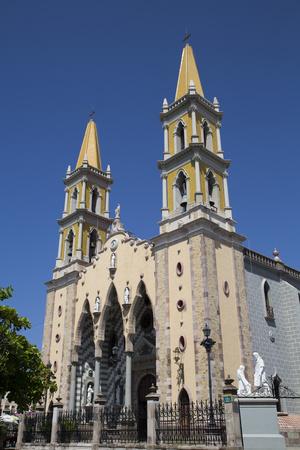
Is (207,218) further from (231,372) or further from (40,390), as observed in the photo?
(40,390)

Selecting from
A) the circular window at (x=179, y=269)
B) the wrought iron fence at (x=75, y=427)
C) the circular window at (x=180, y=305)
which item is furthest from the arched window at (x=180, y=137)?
the wrought iron fence at (x=75, y=427)

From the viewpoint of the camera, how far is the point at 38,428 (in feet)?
67.4

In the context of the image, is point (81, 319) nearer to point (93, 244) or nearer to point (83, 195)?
point (93, 244)

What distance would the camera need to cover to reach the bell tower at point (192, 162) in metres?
26.6

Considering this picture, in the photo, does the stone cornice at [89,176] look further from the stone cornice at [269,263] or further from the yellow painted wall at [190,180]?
the stone cornice at [269,263]

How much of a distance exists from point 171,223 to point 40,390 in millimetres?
11403

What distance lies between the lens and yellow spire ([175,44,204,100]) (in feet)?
102

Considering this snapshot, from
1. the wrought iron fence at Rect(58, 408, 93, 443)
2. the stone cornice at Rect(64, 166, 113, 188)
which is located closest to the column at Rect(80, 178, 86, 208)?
the stone cornice at Rect(64, 166, 113, 188)

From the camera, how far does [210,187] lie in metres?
28.2

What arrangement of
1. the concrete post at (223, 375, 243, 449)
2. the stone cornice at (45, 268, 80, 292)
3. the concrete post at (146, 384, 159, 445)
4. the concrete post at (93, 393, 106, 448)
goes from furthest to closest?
the stone cornice at (45, 268, 80, 292) → the concrete post at (93, 393, 106, 448) → the concrete post at (146, 384, 159, 445) → the concrete post at (223, 375, 243, 449)

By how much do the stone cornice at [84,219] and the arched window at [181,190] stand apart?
9.71 metres

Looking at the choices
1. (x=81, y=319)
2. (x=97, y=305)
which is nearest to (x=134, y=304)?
(x=97, y=305)

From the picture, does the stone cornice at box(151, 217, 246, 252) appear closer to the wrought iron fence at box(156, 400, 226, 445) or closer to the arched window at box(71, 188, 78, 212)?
the wrought iron fence at box(156, 400, 226, 445)

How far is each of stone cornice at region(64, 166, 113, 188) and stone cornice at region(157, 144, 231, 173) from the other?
939 centimetres
